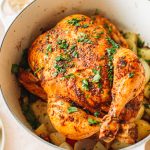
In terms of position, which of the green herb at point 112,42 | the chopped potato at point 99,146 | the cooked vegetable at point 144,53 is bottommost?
the chopped potato at point 99,146

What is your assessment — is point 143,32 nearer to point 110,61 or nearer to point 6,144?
point 110,61

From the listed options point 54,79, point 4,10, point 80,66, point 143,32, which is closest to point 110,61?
point 80,66

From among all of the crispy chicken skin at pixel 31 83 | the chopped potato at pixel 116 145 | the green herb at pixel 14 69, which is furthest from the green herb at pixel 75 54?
the chopped potato at pixel 116 145

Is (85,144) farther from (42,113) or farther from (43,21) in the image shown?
(43,21)

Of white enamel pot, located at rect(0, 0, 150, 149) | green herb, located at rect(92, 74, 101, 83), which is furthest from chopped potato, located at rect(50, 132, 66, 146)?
green herb, located at rect(92, 74, 101, 83)

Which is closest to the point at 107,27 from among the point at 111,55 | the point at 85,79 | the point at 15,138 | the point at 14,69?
the point at 111,55

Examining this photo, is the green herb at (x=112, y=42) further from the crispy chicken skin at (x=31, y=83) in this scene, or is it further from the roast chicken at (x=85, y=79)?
the crispy chicken skin at (x=31, y=83)
